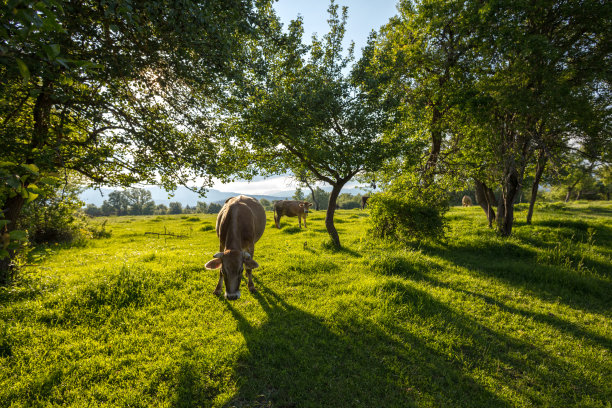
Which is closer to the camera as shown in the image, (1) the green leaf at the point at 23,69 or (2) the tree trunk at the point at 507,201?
(1) the green leaf at the point at 23,69

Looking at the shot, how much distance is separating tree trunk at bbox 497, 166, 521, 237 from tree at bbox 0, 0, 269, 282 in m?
12.2

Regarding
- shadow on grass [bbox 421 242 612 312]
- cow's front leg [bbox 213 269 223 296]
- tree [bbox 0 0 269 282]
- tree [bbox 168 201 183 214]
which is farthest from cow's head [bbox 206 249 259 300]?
tree [bbox 168 201 183 214]

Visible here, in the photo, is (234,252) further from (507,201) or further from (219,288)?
(507,201)

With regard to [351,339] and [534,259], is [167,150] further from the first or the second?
[534,259]

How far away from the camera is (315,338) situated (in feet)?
16.8

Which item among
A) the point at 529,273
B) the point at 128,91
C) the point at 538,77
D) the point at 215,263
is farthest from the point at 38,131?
the point at 538,77

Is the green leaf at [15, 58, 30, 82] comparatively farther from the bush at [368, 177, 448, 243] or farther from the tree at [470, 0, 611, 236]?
the bush at [368, 177, 448, 243]

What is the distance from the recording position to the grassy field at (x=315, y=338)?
3.78 m

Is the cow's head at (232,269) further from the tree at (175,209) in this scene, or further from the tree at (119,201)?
the tree at (175,209)

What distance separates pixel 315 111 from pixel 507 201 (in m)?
10.7

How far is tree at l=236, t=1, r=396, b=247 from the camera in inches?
348

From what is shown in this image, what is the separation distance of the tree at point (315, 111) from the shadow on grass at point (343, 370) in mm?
6473

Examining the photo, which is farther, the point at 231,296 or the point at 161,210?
the point at 161,210

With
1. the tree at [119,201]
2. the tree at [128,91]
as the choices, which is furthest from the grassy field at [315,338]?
the tree at [119,201]
